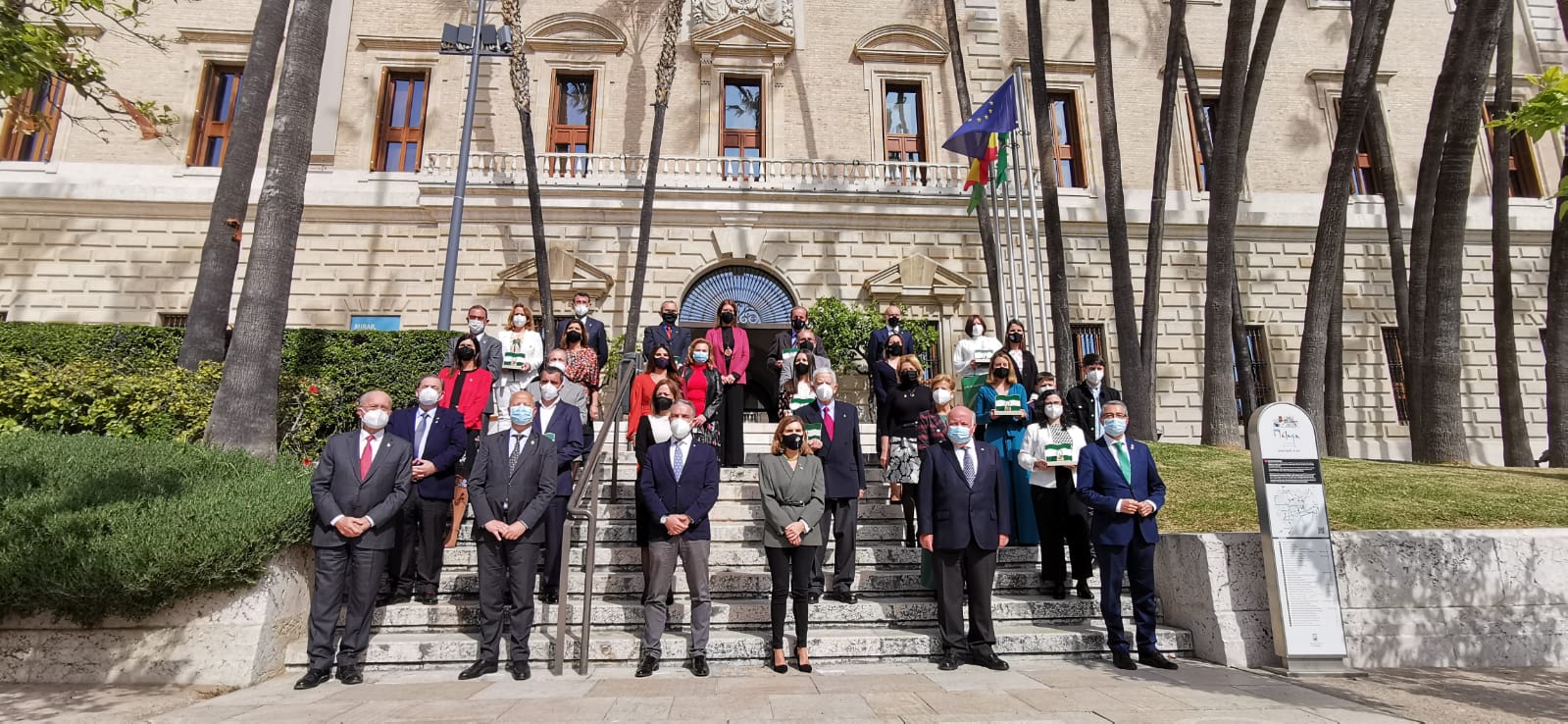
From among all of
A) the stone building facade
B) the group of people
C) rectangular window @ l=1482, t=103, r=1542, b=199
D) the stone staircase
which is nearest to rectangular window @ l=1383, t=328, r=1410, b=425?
the stone building facade

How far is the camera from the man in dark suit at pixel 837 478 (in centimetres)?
611

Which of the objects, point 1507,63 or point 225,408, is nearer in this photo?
point 225,408

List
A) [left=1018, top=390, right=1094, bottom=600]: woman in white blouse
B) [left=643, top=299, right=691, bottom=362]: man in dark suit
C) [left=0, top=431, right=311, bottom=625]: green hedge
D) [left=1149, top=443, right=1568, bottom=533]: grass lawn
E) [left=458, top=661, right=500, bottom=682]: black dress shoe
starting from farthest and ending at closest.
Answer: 1. [left=643, top=299, right=691, bottom=362]: man in dark suit
2. [left=1149, top=443, right=1568, bottom=533]: grass lawn
3. [left=1018, top=390, right=1094, bottom=600]: woman in white blouse
4. [left=458, top=661, right=500, bottom=682]: black dress shoe
5. [left=0, top=431, right=311, bottom=625]: green hedge

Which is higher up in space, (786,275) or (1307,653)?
(786,275)

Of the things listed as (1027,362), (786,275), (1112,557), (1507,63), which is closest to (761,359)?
(786,275)

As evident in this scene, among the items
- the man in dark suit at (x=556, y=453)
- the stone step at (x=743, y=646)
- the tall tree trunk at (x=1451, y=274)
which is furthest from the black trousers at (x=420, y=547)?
the tall tree trunk at (x=1451, y=274)

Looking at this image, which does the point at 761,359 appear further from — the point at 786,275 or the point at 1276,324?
the point at 1276,324

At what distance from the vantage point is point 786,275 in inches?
664

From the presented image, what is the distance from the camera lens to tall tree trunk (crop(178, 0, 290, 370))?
8.88 metres

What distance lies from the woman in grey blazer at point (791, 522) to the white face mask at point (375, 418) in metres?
2.91

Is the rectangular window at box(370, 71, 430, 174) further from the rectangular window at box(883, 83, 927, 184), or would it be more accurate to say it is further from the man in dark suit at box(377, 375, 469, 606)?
the man in dark suit at box(377, 375, 469, 606)

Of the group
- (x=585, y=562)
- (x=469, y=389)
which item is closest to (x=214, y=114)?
(x=469, y=389)

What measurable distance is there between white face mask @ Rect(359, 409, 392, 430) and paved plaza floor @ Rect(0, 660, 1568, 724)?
69.7 inches

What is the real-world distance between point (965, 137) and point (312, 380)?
11.7 m
